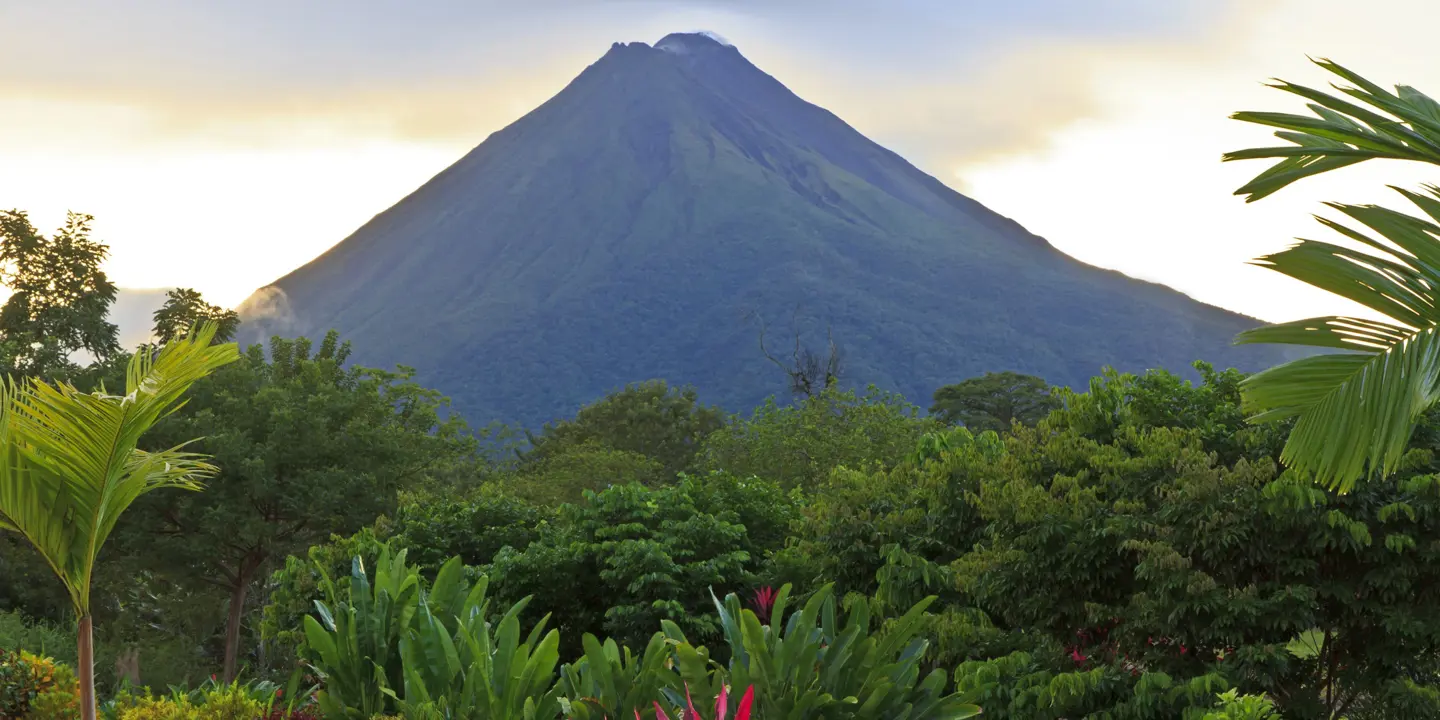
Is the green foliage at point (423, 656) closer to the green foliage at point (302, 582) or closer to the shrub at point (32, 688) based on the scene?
the shrub at point (32, 688)

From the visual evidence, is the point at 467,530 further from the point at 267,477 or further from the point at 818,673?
the point at 267,477

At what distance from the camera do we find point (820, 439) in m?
31.8

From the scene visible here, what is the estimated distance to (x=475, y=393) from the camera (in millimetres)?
145000

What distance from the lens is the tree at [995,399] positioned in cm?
6908

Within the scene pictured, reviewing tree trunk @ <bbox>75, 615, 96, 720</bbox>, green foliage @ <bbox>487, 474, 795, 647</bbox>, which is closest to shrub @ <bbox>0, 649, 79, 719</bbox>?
tree trunk @ <bbox>75, 615, 96, 720</bbox>

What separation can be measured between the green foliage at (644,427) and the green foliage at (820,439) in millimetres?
18141

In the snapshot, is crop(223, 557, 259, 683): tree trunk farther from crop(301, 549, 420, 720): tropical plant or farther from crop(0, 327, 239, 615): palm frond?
crop(0, 327, 239, 615): palm frond

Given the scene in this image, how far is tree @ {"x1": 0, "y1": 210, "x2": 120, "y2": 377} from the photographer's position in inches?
1123

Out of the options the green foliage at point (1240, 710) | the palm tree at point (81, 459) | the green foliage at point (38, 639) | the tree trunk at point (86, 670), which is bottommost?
the green foliage at point (38, 639)

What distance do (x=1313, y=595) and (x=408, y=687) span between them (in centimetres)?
599

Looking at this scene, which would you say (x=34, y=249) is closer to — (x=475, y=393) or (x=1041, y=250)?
(x=475, y=393)

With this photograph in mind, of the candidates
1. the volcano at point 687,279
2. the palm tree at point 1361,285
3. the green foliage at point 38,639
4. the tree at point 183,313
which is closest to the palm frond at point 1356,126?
the palm tree at point 1361,285

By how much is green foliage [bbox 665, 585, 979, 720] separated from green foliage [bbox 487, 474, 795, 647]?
6.39 meters

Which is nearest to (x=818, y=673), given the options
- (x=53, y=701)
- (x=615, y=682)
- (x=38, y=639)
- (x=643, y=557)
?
(x=615, y=682)
